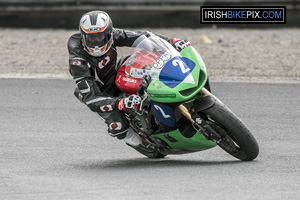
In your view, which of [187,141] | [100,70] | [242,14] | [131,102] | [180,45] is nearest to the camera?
[131,102]

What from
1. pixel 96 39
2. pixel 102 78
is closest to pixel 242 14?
pixel 102 78

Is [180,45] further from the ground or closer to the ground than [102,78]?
further from the ground

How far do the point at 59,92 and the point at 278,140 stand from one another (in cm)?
414

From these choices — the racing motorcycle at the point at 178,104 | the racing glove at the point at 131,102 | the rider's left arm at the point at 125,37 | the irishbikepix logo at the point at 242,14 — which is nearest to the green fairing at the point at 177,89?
the racing motorcycle at the point at 178,104

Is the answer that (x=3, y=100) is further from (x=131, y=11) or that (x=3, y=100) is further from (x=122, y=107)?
(x=131, y=11)

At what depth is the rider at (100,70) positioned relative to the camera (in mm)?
6562

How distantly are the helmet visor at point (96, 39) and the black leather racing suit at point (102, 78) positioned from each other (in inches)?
6.9

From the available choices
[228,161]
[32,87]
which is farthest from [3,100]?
[228,161]

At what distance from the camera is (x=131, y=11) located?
1686 cm

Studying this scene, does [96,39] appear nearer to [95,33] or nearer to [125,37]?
[95,33]

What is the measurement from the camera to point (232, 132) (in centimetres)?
618

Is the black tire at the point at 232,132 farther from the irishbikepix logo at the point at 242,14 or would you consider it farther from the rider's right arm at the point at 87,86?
the irishbikepix logo at the point at 242,14

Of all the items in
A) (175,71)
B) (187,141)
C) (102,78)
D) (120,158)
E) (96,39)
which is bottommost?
(120,158)

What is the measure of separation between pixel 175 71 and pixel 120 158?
1.53 meters
